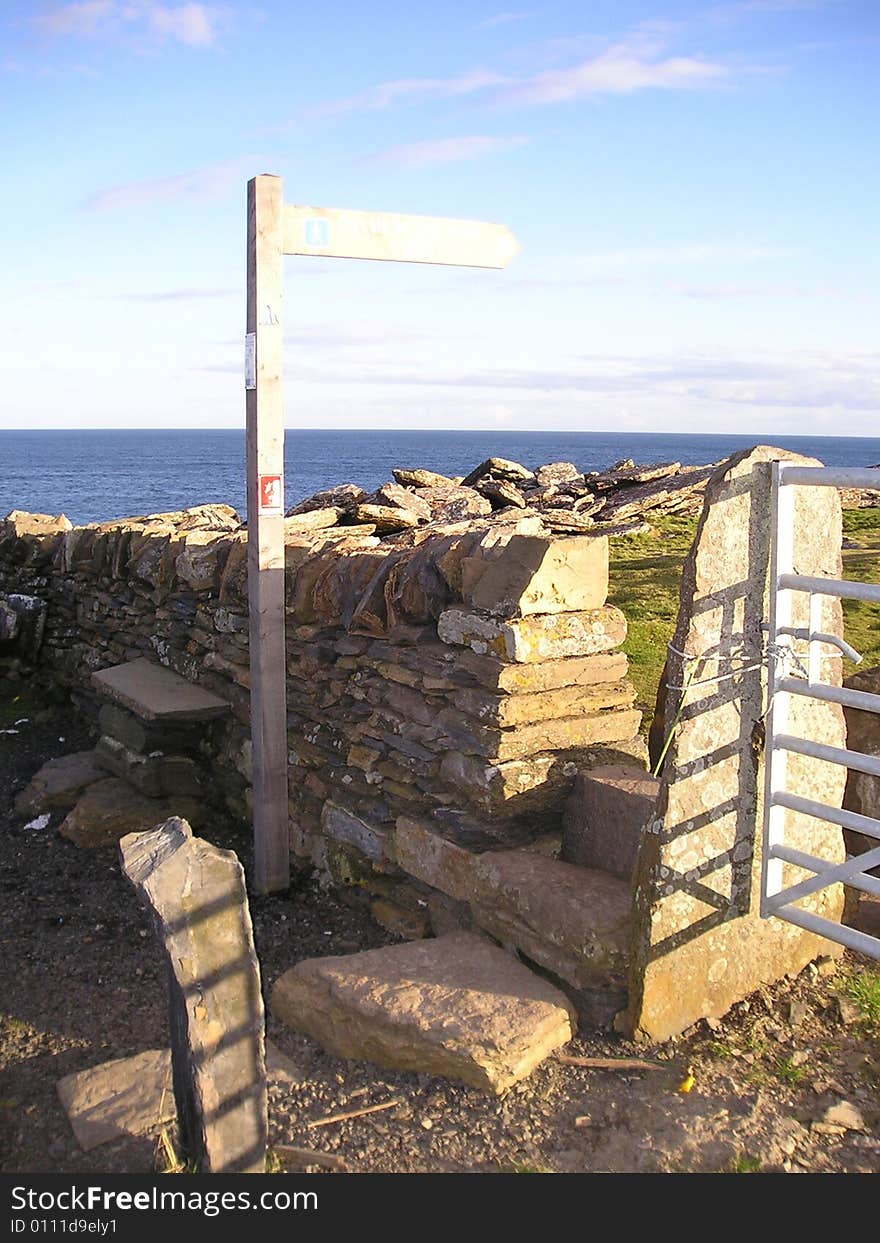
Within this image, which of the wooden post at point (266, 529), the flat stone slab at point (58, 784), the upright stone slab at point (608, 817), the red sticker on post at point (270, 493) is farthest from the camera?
the flat stone slab at point (58, 784)

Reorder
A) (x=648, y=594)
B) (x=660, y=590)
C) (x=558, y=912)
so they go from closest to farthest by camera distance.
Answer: (x=558, y=912)
(x=648, y=594)
(x=660, y=590)

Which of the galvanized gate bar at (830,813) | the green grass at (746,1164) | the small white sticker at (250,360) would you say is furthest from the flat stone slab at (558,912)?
the small white sticker at (250,360)

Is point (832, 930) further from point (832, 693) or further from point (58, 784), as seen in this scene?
point (58, 784)

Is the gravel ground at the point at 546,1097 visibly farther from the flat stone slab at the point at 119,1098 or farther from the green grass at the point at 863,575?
the green grass at the point at 863,575

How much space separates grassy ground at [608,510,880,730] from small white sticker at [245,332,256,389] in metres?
3.24

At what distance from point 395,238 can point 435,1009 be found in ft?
12.6

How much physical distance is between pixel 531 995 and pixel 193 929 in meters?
1.44

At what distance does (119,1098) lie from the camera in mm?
3641

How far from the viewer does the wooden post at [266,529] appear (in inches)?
206

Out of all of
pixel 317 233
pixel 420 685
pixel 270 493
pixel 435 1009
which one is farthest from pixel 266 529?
pixel 435 1009

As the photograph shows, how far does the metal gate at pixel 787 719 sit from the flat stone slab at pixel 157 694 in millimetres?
3987

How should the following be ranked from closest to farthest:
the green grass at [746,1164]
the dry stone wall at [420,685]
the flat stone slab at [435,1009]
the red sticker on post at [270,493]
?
the green grass at [746,1164] → the flat stone slab at [435,1009] → the dry stone wall at [420,685] → the red sticker on post at [270,493]

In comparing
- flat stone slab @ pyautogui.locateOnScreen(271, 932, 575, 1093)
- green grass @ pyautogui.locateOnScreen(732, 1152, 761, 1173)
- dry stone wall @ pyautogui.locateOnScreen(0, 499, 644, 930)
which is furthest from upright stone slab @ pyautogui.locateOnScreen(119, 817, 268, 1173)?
dry stone wall @ pyautogui.locateOnScreen(0, 499, 644, 930)

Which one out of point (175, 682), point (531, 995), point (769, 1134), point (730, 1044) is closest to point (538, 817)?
point (531, 995)
